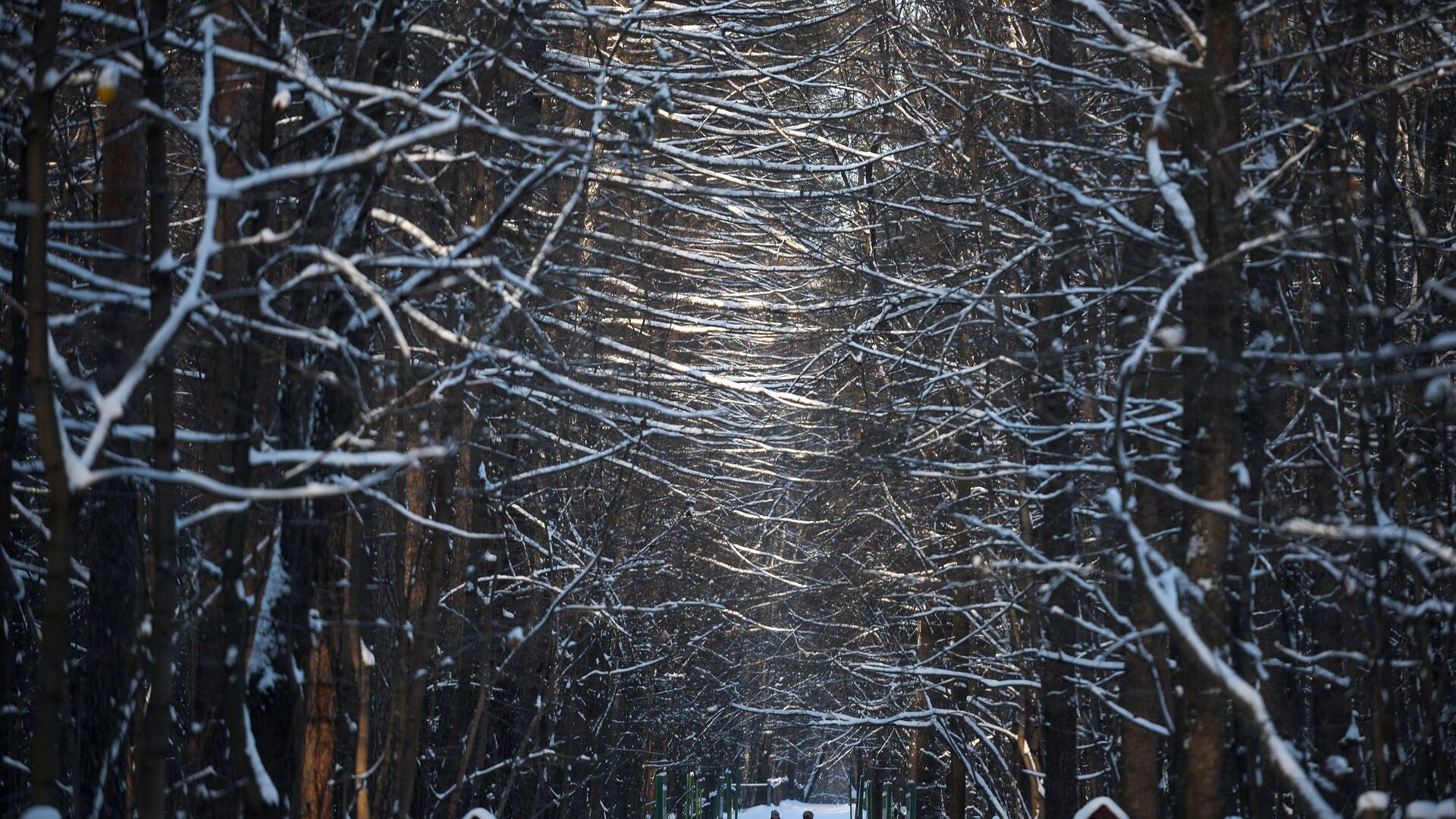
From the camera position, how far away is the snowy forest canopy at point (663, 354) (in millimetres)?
5418

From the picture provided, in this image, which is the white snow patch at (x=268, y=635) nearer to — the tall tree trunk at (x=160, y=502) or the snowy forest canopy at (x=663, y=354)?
the snowy forest canopy at (x=663, y=354)

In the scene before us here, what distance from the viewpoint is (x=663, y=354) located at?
1602 cm

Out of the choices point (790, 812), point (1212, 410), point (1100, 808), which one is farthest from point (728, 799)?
point (1212, 410)

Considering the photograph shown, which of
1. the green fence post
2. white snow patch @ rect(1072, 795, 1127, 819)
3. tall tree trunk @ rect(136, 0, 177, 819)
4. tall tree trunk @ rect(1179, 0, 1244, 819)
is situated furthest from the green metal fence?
tall tree trunk @ rect(136, 0, 177, 819)

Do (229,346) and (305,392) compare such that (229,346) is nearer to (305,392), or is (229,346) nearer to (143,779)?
(305,392)

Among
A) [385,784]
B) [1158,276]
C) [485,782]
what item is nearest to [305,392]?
[385,784]

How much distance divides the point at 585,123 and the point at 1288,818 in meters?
8.23

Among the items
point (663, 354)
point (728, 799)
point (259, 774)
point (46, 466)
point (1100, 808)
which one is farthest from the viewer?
point (728, 799)

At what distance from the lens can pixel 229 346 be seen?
5.43 m

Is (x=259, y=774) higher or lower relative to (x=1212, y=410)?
lower

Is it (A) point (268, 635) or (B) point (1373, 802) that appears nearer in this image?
(B) point (1373, 802)

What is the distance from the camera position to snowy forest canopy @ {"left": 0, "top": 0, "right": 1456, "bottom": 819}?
5.42 meters

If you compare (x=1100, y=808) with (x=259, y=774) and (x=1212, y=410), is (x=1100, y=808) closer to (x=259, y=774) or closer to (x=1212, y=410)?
(x=1212, y=410)

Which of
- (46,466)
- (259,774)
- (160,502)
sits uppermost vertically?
(46,466)
